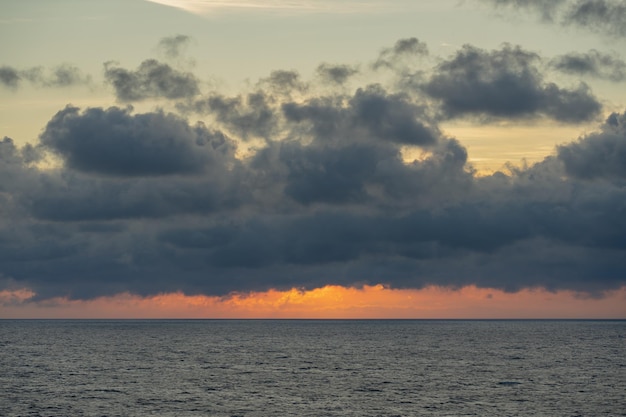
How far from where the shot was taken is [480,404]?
348 ft

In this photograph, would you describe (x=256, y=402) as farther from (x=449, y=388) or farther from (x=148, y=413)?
(x=449, y=388)

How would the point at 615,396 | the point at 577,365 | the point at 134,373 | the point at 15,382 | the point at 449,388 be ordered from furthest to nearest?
the point at 577,365
the point at 134,373
the point at 15,382
the point at 449,388
the point at 615,396

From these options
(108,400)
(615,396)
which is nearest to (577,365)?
(615,396)

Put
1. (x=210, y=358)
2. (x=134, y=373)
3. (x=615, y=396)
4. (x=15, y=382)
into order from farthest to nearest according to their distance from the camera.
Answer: (x=210, y=358) → (x=134, y=373) → (x=15, y=382) → (x=615, y=396)

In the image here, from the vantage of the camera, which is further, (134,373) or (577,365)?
(577,365)

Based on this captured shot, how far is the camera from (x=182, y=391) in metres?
121

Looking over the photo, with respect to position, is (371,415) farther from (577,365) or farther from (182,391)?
(577,365)

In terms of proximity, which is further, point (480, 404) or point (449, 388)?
point (449, 388)

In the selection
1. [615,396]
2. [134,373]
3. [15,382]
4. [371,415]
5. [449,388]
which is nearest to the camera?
[371,415]

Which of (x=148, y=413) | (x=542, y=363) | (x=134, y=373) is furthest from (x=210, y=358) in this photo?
(x=148, y=413)

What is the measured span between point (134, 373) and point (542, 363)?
291 ft

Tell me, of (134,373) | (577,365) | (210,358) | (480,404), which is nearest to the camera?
(480,404)

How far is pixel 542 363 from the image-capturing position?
174250 mm

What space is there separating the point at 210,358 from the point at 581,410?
11075 centimetres
